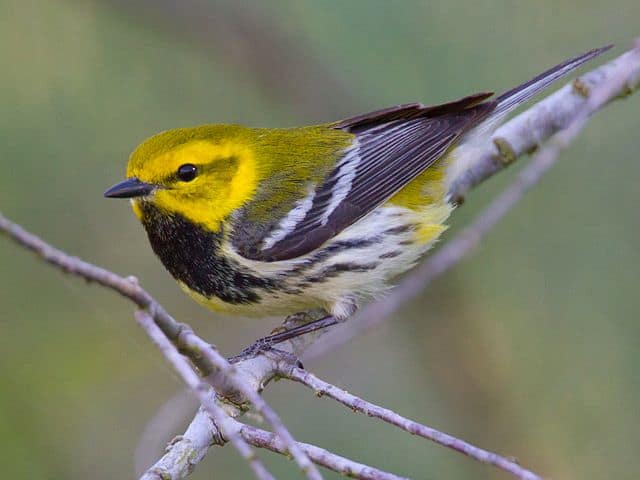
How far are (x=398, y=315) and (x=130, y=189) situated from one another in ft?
7.16

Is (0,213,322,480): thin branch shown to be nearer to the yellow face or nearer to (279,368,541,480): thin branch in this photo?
(279,368,541,480): thin branch

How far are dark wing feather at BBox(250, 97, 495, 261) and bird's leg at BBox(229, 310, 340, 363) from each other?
359 millimetres

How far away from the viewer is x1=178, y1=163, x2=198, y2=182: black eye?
4.28m

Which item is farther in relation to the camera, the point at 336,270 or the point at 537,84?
the point at 537,84

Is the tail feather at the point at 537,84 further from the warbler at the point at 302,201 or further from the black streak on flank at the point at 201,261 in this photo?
the black streak on flank at the point at 201,261

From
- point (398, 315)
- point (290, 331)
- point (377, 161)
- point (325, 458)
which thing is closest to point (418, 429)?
point (325, 458)

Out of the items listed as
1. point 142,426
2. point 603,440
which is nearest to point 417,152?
point 603,440

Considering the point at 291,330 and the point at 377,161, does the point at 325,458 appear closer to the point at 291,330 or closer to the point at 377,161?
the point at 291,330

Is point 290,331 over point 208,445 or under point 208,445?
over

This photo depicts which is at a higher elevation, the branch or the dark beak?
the dark beak

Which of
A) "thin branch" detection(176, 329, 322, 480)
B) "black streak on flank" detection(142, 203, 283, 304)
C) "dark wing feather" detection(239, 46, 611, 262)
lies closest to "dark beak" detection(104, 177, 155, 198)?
"black streak on flank" detection(142, 203, 283, 304)

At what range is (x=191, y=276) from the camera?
436 cm

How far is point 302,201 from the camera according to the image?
4582 millimetres

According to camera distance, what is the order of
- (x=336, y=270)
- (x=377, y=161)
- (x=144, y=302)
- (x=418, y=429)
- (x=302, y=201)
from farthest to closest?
1. (x=377, y=161)
2. (x=302, y=201)
3. (x=336, y=270)
4. (x=418, y=429)
5. (x=144, y=302)
